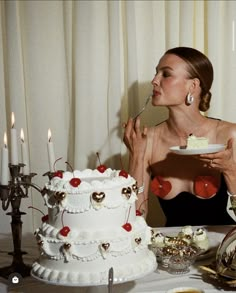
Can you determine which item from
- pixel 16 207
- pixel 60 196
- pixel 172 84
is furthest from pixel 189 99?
pixel 60 196

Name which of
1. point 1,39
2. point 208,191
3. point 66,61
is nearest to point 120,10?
point 66,61

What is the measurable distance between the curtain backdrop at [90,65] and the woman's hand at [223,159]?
61 cm

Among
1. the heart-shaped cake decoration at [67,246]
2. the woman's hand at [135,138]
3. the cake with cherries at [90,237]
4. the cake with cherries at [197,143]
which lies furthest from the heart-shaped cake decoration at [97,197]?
the woman's hand at [135,138]

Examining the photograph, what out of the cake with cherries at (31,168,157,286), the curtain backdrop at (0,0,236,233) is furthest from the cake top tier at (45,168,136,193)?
the curtain backdrop at (0,0,236,233)

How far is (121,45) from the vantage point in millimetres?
2314

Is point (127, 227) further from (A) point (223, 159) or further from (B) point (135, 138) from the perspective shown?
(B) point (135, 138)

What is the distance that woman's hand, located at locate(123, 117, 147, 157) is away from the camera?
205 cm

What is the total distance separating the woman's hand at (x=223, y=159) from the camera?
1.69 metres

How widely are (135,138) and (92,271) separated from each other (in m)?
1.10

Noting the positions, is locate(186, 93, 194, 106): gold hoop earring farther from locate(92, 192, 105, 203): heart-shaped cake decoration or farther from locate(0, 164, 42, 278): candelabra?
locate(92, 192, 105, 203): heart-shaped cake decoration

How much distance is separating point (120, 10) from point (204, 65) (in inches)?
21.6

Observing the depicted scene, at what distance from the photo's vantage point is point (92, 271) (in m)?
1.01

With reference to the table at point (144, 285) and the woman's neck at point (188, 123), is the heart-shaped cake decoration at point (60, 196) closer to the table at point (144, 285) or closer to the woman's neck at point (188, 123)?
the table at point (144, 285)

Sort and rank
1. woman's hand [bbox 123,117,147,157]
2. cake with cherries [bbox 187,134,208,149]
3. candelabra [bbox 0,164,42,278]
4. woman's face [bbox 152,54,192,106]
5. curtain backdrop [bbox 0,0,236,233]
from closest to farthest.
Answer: candelabra [bbox 0,164,42,278]
cake with cherries [bbox 187,134,208,149]
woman's face [bbox 152,54,192,106]
woman's hand [bbox 123,117,147,157]
curtain backdrop [bbox 0,0,236,233]
